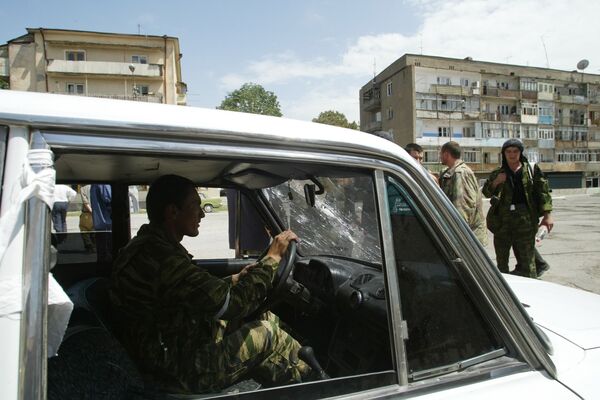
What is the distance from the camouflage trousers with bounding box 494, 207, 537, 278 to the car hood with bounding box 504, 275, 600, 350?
239cm

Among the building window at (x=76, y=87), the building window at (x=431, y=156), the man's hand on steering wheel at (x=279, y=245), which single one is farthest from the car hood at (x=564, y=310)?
the building window at (x=76, y=87)

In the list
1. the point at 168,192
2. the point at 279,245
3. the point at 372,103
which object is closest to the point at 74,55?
the point at 372,103

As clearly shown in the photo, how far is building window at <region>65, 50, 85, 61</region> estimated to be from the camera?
133ft

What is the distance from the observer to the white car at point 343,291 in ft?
2.55

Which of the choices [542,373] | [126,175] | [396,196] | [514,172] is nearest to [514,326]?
[542,373]

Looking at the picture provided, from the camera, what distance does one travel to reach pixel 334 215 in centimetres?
210

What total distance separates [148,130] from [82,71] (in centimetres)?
4643

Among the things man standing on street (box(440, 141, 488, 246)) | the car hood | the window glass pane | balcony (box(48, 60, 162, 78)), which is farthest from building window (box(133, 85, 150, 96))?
the window glass pane

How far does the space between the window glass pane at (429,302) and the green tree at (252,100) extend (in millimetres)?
61916

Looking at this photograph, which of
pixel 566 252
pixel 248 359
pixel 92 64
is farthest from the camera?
pixel 92 64

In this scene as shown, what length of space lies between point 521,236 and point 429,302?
12.1ft

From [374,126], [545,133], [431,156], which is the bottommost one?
[431,156]

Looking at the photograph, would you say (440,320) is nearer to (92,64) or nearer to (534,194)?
(534,194)

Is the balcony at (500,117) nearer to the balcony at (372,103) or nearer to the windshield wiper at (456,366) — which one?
Answer: the balcony at (372,103)
